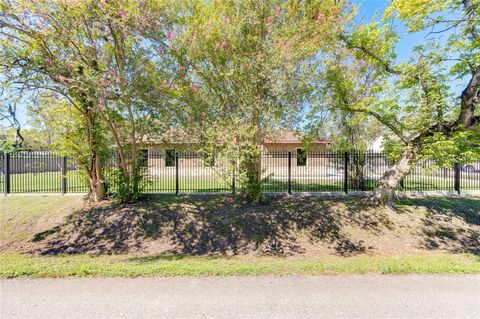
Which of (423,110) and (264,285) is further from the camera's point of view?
(423,110)

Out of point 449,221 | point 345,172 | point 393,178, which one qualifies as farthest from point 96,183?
point 449,221

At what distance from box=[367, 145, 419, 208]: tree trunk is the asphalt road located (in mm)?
4148

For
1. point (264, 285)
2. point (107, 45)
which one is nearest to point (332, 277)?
point (264, 285)

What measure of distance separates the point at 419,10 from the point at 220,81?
18.6ft

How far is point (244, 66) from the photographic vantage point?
260 inches

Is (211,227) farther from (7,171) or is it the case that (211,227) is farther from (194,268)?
(7,171)

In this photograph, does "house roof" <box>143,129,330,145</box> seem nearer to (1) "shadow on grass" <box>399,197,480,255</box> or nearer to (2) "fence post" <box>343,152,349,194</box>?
(2) "fence post" <box>343,152,349,194</box>

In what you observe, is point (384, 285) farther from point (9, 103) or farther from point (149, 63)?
point (9, 103)

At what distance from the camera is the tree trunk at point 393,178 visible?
752cm

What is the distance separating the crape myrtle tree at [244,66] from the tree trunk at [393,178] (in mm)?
3799

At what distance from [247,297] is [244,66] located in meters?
5.51

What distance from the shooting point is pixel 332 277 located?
4121 millimetres

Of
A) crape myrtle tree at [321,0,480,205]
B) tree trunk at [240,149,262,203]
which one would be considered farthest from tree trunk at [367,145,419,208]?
tree trunk at [240,149,262,203]

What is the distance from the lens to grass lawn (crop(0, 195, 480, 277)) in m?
4.56
